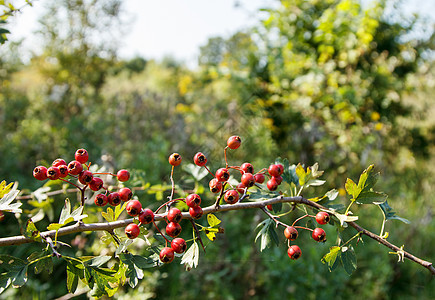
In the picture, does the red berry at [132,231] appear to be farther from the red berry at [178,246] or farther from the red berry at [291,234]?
the red berry at [291,234]

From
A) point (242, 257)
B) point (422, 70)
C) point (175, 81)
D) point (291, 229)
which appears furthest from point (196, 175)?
→ point (175, 81)

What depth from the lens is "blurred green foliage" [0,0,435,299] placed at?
243 cm

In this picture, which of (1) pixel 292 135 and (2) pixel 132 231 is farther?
(1) pixel 292 135

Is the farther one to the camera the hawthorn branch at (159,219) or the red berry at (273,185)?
the red berry at (273,185)

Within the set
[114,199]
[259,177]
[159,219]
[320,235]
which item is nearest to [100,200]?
[114,199]

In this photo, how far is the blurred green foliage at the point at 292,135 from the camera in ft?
7.96

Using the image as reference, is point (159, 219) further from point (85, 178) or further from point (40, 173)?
point (40, 173)

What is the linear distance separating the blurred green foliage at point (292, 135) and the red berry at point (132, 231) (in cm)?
131

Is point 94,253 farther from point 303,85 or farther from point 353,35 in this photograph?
point 353,35

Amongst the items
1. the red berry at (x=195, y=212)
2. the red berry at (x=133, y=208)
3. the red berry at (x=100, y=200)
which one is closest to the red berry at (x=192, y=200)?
the red berry at (x=195, y=212)

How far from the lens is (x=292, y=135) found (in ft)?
12.4

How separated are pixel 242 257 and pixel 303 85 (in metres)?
2.03

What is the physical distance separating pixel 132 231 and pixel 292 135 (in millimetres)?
3249

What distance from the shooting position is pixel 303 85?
3596mm
